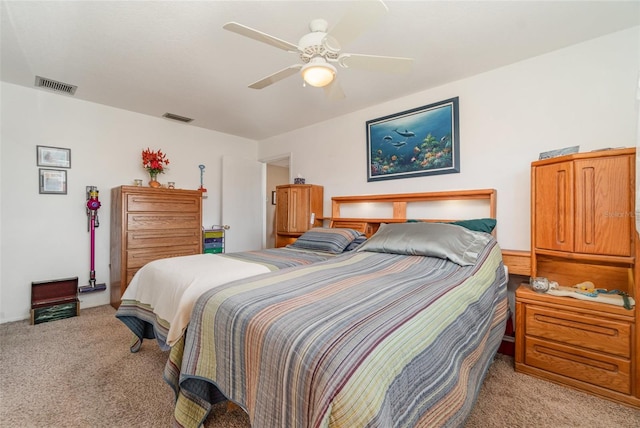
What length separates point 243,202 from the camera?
477 centimetres

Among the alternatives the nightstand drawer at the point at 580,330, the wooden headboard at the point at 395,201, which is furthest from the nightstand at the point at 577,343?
the wooden headboard at the point at 395,201

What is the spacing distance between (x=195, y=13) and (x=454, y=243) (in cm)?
248

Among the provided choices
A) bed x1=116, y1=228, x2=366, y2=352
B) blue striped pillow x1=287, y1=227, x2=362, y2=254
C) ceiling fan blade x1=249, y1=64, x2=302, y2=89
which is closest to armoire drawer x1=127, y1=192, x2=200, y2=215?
bed x1=116, y1=228, x2=366, y2=352

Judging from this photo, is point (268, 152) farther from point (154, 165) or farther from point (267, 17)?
point (267, 17)

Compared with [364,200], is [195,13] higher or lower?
higher

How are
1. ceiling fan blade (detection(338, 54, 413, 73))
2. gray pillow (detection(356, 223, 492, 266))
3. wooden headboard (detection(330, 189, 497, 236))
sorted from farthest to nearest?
wooden headboard (detection(330, 189, 497, 236)), gray pillow (detection(356, 223, 492, 266)), ceiling fan blade (detection(338, 54, 413, 73))

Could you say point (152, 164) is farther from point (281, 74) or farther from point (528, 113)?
point (528, 113)

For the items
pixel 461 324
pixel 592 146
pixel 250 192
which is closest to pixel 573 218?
pixel 592 146

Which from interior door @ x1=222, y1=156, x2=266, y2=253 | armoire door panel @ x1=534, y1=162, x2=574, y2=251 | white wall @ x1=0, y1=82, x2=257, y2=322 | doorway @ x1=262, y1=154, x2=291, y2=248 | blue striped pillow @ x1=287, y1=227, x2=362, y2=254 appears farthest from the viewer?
doorway @ x1=262, y1=154, x2=291, y2=248

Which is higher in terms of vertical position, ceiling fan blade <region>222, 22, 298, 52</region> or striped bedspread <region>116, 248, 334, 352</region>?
ceiling fan blade <region>222, 22, 298, 52</region>

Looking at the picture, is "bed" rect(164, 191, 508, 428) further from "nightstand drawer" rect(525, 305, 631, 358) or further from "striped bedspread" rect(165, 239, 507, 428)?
"nightstand drawer" rect(525, 305, 631, 358)

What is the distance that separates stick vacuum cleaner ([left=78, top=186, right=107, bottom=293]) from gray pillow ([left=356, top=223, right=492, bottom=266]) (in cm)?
337

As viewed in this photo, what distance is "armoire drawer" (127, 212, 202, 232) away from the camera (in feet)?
10.8

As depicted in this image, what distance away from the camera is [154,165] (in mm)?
3645
